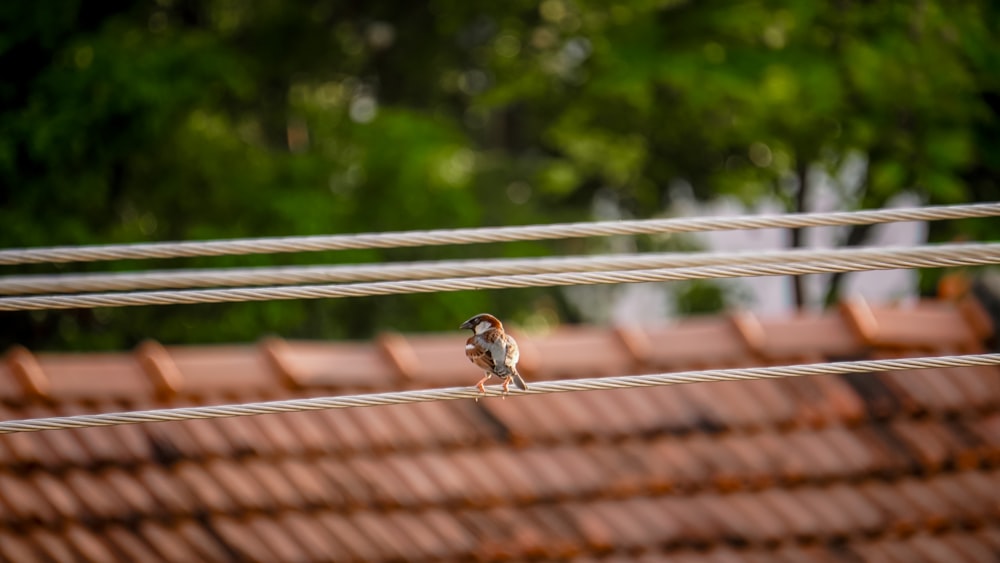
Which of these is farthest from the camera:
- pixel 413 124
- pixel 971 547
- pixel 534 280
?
pixel 413 124

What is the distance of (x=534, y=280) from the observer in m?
2.30

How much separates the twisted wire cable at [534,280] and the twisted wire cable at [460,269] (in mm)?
25

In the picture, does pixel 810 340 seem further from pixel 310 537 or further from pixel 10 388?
pixel 10 388

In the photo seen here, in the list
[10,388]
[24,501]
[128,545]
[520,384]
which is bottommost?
[520,384]

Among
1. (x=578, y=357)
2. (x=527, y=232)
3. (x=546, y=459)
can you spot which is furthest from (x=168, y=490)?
(x=527, y=232)

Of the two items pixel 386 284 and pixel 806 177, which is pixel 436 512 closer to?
pixel 386 284

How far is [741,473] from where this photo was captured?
3.96 meters

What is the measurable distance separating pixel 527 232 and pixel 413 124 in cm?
855

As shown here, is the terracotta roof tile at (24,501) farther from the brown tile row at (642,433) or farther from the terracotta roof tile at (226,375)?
the terracotta roof tile at (226,375)

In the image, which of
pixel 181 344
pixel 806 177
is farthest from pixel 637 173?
pixel 181 344

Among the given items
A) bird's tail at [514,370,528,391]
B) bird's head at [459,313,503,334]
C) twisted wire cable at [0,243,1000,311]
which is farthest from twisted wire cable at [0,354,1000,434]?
bird's head at [459,313,503,334]

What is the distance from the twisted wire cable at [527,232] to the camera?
2.35 m

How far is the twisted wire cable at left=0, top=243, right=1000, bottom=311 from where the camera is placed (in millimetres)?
2262

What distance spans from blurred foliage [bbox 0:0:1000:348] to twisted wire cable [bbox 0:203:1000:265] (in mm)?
5094
